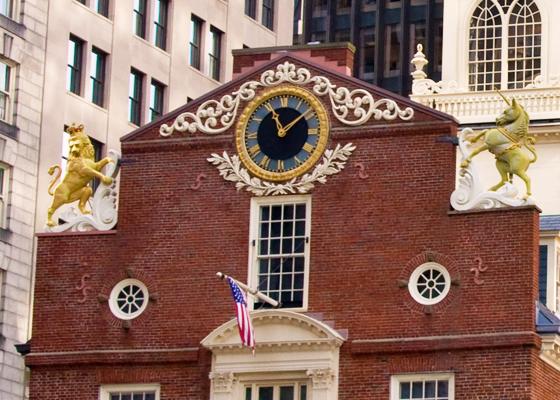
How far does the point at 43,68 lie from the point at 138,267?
3029cm

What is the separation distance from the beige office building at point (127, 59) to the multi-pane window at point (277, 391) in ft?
98.7

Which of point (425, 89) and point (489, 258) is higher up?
point (425, 89)

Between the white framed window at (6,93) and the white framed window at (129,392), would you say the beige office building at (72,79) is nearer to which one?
the white framed window at (6,93)

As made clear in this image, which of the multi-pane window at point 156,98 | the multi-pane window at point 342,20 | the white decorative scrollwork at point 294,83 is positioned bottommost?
the white decorative scrollwork at point 294,83

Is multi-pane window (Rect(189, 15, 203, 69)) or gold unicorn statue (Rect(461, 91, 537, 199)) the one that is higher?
multi-pane window (Rect(189, 15, 203, 69))

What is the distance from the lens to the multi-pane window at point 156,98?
107 m

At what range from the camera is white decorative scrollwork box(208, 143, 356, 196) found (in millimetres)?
69688

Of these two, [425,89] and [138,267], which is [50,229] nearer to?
[138,267]

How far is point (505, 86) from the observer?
83312 millimetres

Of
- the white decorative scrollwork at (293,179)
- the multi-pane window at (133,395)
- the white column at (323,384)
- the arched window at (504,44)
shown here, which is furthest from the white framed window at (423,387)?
the arched window at (504,44)

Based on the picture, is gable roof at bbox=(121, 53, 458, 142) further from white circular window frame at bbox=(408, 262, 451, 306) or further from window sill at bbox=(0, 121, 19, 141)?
window sill at bbox=(0, 121, 19, 141)

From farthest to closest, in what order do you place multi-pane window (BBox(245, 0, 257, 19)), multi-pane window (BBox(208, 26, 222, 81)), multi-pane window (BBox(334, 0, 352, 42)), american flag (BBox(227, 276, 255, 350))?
multi-pane window (BBox(334, 0, 352, 42))
multi-pane window (BBox(245, 0, 257, 19))
multi-pane window (BBox(208, 26, 222, 81))
american flag (BBox(227, 276, 255, 350))

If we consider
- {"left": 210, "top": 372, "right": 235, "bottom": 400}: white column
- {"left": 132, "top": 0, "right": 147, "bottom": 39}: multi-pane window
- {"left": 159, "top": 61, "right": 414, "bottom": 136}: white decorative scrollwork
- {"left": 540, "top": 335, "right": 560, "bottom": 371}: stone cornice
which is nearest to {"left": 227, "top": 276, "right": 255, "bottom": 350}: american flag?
{"left": 210, "top": 372, "right": 235, "bottom": 400}: white column

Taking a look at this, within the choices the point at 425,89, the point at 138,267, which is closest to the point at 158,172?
the point at 138,267
